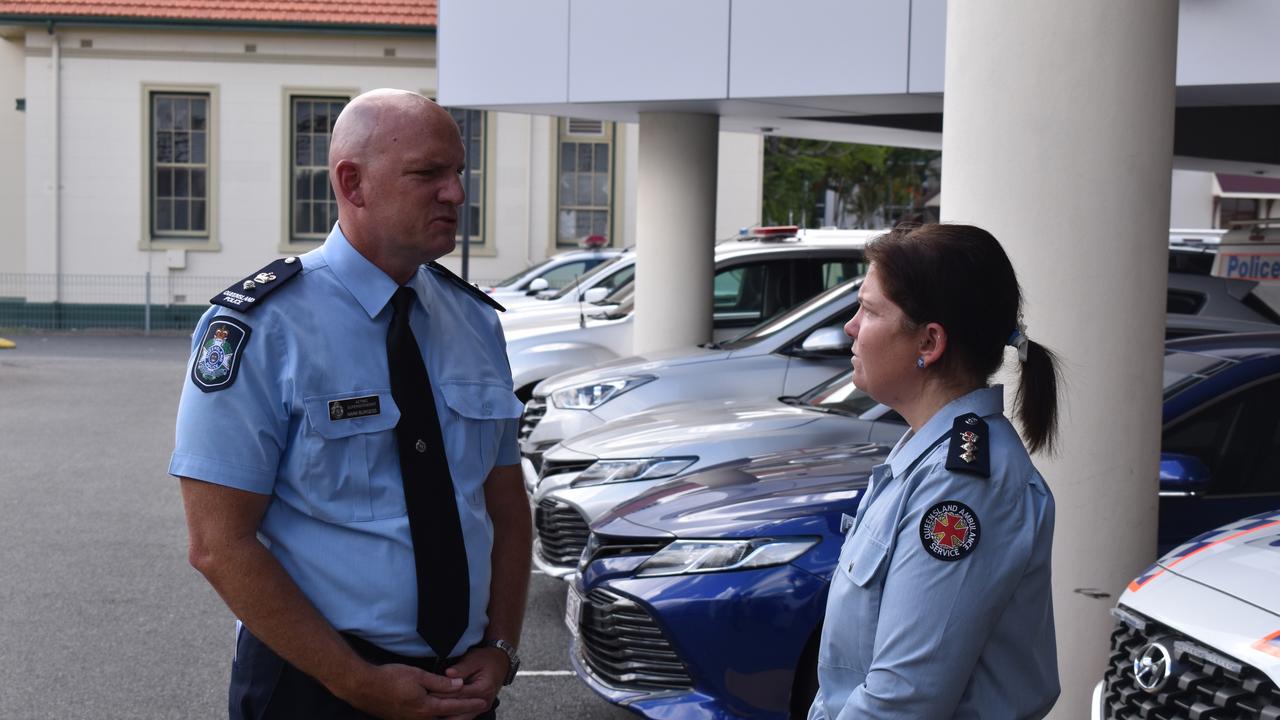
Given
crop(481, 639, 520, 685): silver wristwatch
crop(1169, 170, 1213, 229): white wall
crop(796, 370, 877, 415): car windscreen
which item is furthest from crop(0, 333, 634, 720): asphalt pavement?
crop(1169, 170, 1213, 229): white wall

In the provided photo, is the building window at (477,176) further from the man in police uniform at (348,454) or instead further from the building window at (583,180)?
the man in police uniform at (348,454)

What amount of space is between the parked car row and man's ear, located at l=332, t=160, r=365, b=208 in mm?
2248

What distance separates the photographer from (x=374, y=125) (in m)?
2.59

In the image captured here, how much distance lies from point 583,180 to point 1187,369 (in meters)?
20.3

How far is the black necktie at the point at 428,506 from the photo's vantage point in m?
2.55

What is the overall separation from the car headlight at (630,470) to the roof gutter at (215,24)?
18899 millimetres

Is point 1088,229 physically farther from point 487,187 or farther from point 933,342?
point 487,187

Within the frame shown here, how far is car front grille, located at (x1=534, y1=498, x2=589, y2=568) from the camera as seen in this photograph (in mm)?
6598

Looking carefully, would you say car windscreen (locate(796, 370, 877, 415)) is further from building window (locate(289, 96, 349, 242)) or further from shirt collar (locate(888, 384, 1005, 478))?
building window (locate(289, 96, 349, 242))

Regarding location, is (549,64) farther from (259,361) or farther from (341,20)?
(341,20)

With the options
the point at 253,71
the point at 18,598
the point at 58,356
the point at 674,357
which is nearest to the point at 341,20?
the point at 253,71

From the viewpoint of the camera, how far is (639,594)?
470 cm

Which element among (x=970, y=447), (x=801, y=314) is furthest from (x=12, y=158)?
(x=970, y=447)

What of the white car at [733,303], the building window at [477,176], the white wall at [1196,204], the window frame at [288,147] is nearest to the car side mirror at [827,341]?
the white car at [733,303]
